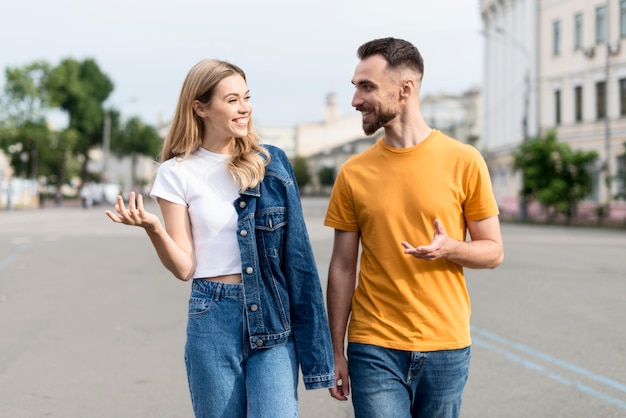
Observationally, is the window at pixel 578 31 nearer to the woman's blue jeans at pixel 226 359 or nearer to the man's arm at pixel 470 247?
the man's arm at pixel 470 247

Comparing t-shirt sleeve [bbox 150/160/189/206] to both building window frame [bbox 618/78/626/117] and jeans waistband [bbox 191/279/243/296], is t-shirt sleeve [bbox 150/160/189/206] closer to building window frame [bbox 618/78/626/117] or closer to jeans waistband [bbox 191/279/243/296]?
jeans waistband [bbox 191/279/243/296]

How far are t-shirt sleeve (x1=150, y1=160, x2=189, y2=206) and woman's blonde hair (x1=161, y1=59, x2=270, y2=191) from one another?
84 millimetres

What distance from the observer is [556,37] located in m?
47.5

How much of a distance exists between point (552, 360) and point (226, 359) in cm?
482

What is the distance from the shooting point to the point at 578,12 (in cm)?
4472

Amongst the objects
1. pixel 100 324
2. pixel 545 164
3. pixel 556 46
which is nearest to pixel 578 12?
pixel 556 46

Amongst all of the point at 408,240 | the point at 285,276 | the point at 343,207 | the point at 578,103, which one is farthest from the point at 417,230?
the point at 578,103

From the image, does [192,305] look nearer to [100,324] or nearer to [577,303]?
[100,324]

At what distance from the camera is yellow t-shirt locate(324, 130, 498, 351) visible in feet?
10.1

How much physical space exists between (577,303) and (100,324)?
18.6ft

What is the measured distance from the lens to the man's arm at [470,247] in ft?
9.53

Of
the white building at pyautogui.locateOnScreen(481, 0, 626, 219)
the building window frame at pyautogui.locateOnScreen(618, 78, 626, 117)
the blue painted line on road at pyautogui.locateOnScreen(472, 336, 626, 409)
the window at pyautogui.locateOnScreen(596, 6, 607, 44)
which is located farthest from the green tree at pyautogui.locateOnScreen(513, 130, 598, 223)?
the blue painted line on road at pyautogui.locateOnScreen(472, 336, 626, 409)

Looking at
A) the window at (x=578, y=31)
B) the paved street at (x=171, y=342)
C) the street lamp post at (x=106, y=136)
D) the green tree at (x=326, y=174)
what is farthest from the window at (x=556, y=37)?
the green tree at (x=326, y=174)

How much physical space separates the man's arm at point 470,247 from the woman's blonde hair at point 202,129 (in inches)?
26.4
